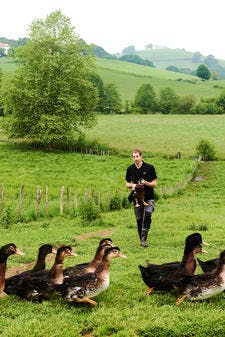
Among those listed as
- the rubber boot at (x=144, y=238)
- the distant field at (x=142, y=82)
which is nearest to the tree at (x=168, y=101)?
the distant field at (x=142, y=82)

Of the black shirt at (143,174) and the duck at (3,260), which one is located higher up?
the black shirt at (143,174)

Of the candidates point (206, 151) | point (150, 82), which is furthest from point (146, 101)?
point (206, 151)

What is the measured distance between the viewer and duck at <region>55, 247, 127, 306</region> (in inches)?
362

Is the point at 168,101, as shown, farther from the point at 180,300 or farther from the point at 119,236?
the point at 180,300

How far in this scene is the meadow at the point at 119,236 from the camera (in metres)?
8.43

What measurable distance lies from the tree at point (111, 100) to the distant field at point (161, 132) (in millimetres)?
5329

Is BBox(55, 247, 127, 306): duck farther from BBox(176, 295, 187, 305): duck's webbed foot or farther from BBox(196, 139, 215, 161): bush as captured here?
BBox(196, 139, 215, 161): bush

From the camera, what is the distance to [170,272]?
394 inches

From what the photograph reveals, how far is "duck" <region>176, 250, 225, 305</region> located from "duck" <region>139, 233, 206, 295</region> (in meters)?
0.31

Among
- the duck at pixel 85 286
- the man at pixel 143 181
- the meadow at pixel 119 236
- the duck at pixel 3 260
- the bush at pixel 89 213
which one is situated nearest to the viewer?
the meadow at pixel 119 236

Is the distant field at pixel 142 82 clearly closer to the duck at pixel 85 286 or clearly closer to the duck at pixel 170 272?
the duck at pixel 170 272

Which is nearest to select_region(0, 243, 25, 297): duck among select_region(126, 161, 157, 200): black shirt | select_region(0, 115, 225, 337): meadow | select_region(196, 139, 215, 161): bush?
select_region(0, 115, 225, 337): meadow

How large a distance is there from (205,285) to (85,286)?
2367 mm

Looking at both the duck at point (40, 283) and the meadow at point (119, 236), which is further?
the duck at point (40, 283)
